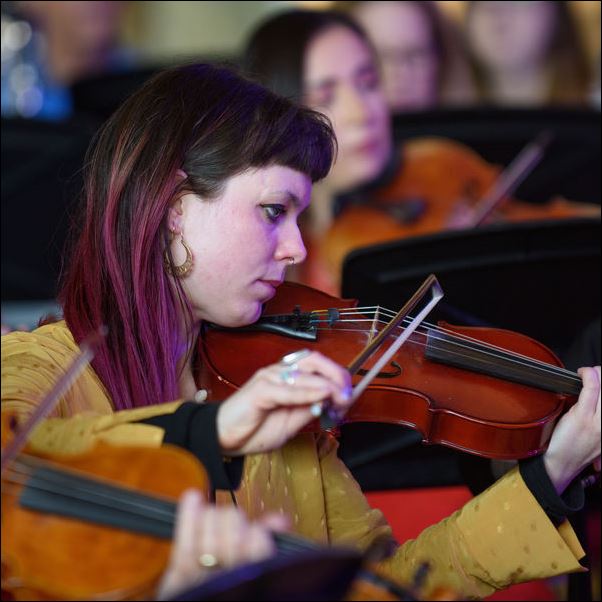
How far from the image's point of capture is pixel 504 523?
3.90 ft

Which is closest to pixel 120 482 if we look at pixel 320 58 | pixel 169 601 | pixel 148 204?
pixel 169 601

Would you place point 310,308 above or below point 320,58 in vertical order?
below

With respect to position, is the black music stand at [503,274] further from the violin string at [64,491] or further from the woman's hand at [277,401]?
the violin string at [64,491]

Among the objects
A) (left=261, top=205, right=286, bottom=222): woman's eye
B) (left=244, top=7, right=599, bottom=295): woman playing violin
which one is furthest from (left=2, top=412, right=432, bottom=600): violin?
(left=244, top=7, right=599, bottom=295): woman playing violin

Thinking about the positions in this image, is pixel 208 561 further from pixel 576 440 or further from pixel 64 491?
pixel 576 440

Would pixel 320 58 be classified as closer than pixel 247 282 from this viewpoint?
No

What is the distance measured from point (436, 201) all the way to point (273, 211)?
5.65ft

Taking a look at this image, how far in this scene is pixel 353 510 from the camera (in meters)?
1.30

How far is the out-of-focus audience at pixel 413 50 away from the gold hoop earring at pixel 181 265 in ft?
7.76

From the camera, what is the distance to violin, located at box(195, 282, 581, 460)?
1.19 meters

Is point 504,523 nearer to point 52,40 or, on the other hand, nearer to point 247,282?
point 247,282

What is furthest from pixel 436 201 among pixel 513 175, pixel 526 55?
pixel 526 55

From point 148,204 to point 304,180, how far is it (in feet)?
0.60

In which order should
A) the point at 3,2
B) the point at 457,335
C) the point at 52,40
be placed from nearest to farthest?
the point at 457,335, the point at 3,2, the point at 52,40
